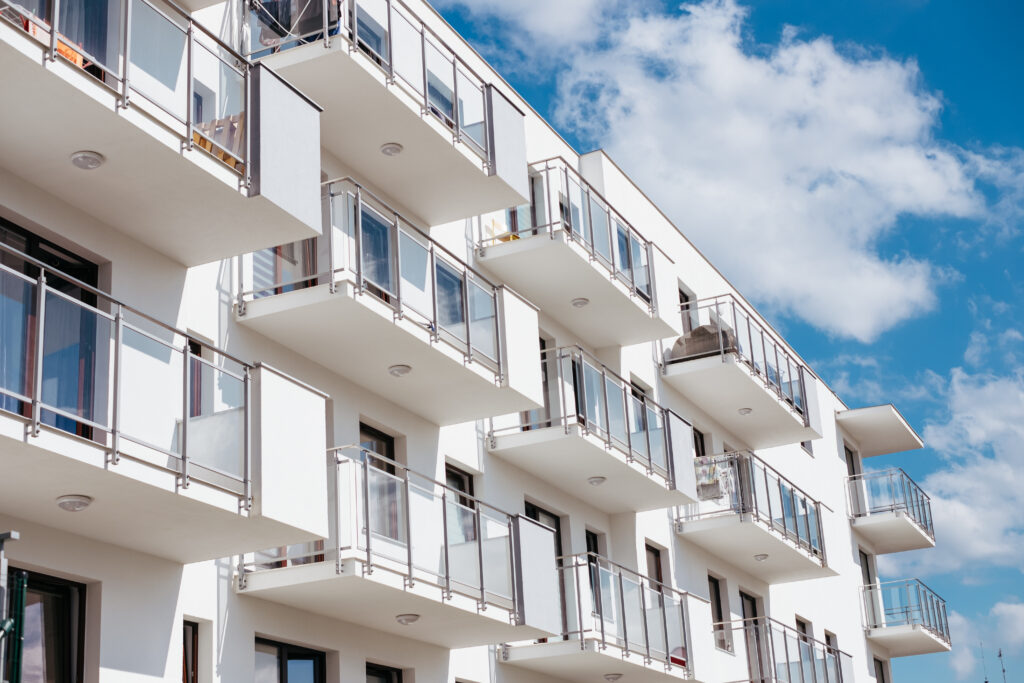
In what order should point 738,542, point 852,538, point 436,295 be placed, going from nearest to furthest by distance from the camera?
1. point 436,295
2. point 738,542
3. point 852,538

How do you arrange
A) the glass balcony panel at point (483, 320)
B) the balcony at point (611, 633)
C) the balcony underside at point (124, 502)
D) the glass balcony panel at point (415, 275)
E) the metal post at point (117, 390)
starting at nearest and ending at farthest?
1. the balcony underside at point (124, 502)
2. the metal post at point (117, 390)
3. the glass balcony panel at point (415, 275)
4. the glass balcony panel at point (483, 320)
5. the balcony at point (611, 633)

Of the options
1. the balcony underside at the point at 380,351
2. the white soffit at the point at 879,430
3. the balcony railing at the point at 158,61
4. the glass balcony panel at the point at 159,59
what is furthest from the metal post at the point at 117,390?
the white soffit at the point at 879,430

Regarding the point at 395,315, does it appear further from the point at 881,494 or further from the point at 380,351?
the point at 881,494

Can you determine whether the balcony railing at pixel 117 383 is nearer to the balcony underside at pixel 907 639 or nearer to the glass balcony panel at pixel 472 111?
the glass balcony panel at pixel 472 111

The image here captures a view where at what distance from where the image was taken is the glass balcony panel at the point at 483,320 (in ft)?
54.7

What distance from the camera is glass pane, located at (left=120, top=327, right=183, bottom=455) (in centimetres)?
1082

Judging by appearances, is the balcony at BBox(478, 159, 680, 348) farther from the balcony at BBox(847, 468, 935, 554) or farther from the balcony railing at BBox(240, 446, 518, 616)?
the balcony at BBox(847, 468, 935, 554)

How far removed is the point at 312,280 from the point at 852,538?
73.6ft

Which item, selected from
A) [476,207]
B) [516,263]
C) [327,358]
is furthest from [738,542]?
[327,358]

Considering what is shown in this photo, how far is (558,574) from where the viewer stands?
698 inches

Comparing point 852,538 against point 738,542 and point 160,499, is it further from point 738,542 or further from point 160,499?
point 160,499

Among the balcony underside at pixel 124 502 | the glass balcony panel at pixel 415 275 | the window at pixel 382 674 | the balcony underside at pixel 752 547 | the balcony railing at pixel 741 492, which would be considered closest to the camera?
the balcony underside at pixel 124 502

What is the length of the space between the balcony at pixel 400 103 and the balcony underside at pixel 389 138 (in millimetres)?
11

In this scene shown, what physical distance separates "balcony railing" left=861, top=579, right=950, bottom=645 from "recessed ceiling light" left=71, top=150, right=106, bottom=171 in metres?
25.5
